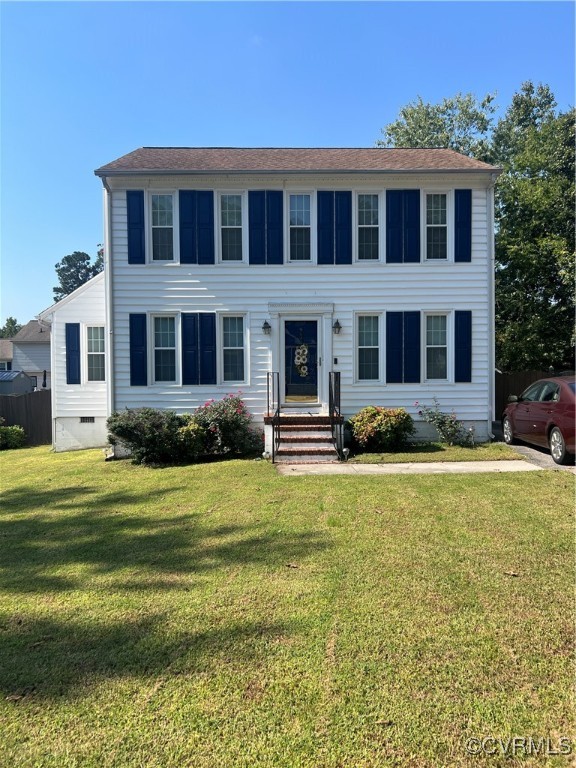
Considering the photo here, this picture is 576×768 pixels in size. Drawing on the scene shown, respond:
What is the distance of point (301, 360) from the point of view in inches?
429

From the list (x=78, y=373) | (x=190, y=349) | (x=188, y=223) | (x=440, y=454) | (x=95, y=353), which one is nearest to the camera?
(x=440, y=454)

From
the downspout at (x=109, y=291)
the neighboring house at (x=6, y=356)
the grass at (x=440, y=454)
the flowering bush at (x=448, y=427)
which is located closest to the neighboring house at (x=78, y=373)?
the downspout at (x=109, y=291)

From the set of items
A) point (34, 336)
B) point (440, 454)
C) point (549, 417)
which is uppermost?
point (34, 336)

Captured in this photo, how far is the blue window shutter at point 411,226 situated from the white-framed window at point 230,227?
148 inches

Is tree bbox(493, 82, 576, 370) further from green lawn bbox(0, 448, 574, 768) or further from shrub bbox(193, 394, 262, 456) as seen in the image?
green lawn bbox(0, 448, 574, 768)

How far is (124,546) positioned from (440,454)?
661cm

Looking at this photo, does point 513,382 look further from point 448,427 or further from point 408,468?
point 408,468

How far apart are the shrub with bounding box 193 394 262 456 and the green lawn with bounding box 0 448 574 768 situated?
3.84m

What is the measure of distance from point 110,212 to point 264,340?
4.53 meters

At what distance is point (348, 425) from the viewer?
10117 millimetres

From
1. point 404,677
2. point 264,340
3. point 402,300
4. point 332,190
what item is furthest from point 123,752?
point 332,190

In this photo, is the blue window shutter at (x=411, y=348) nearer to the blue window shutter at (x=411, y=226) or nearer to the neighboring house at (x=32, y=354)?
the blue window shutter at (x=411, y=226)

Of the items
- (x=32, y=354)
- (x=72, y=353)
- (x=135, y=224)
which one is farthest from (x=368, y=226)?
(x=32, y=354)

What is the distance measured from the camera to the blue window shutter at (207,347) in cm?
1071
